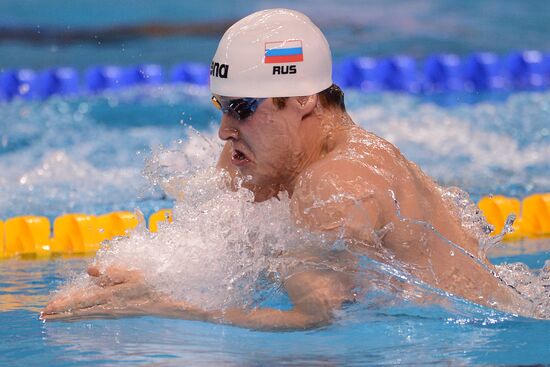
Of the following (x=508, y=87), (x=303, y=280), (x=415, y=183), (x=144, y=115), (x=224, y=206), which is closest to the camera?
(x=303, y=280)

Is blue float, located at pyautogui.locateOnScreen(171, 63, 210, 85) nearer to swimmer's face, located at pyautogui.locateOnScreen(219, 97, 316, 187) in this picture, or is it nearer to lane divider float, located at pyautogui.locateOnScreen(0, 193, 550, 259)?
lane divider float, located at pyautogui.locateOnScreen(0, 193, 550, 259)

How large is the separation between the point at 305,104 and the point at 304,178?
0.97ft

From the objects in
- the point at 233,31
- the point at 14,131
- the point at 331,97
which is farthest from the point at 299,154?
the point at 14,131

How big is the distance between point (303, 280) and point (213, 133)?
5141 millimetres

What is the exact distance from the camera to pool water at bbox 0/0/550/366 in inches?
99.0

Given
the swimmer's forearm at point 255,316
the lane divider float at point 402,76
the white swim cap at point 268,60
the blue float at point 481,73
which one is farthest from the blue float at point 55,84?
the swimmer's forearm at point 255,316

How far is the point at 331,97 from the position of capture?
2.68m

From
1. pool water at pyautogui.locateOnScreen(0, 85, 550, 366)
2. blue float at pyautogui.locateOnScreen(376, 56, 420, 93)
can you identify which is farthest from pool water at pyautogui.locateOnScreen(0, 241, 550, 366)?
blue float at pyautogui.locateOnScreen(376, 56, 420, 93)

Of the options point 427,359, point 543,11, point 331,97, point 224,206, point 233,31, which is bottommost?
point 427,359

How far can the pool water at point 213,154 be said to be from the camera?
251 cm

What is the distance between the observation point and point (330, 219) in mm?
2309

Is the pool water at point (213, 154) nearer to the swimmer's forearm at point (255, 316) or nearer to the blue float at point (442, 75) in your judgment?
the swimmer's forearm at point (255, 316)

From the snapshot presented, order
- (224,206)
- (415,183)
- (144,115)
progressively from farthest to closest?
(144,115) → (224,206) → (415,183)

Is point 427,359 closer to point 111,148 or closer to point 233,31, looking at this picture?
point 233,31
